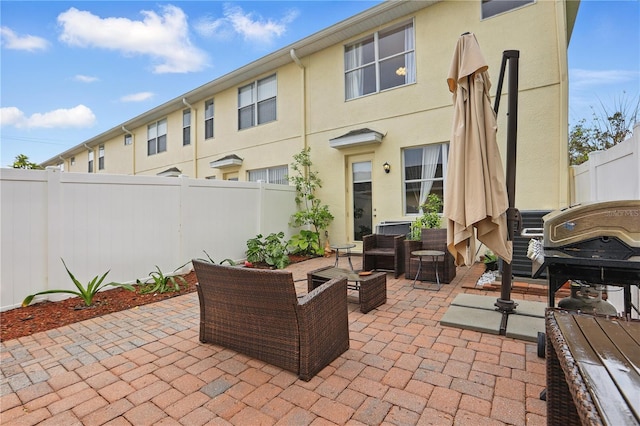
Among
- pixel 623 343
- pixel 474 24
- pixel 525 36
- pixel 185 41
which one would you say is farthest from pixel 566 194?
pixel 185 41

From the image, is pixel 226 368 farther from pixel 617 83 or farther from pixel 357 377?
pixel 617 83

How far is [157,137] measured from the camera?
13.5 m

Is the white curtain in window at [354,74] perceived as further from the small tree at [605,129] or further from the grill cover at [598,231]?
the grill cover at [598,231]

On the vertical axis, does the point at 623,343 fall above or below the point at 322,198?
below

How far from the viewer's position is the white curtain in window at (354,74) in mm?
7824

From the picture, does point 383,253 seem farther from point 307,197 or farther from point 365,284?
point 307,197

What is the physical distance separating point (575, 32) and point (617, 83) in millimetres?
1751

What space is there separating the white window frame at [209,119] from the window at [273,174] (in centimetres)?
273

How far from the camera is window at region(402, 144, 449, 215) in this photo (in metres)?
6.73

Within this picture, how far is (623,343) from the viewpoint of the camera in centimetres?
120

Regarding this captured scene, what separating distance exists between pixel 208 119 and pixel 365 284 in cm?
1019

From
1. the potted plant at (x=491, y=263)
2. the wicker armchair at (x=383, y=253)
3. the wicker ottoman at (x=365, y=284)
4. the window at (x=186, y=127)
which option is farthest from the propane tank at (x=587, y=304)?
the window at (x=186, y=127)

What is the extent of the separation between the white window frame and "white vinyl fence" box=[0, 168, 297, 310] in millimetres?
5573

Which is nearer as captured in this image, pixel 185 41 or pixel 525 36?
pixel 525 36
